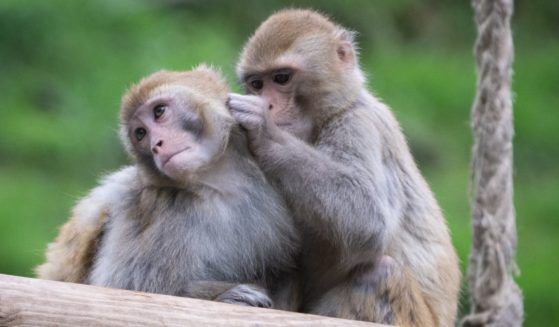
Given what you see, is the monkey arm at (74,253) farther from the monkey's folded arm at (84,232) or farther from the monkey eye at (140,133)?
the monkey eye at (140,133)

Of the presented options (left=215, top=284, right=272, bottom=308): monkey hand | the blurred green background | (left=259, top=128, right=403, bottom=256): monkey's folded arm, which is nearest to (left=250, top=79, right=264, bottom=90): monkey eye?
(left=259, top=128, right=403, bottom=256): monkey's folded arm

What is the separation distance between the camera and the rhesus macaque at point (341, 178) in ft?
23.6

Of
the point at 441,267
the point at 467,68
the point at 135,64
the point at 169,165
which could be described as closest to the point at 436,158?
the point at 467,68

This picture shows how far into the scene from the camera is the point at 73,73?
12695 mm

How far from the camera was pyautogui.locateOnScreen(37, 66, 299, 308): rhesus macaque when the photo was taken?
707 centimetres

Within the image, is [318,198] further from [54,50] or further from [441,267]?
[54,50]

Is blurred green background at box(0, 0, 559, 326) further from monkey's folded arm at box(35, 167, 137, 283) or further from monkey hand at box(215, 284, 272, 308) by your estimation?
monkey hand at box(215, 284, 272, 308)

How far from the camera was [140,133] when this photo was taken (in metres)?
7.26

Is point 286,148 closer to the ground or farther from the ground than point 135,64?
closer to the ground

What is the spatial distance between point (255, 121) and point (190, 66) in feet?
16.1

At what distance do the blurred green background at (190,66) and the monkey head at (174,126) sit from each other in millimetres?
3989

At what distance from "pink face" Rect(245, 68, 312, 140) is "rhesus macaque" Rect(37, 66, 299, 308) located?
20cm

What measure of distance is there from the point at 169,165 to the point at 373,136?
1064 mm

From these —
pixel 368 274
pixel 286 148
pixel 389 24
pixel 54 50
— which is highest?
pixel 389 24
